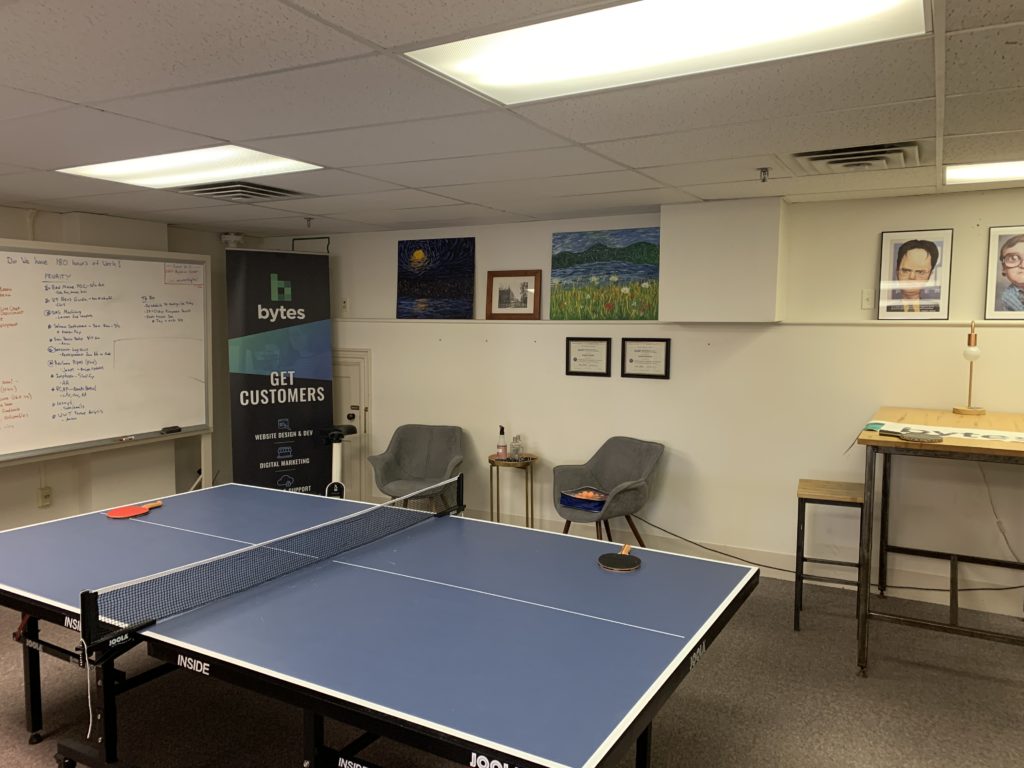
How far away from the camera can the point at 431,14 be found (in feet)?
5.75

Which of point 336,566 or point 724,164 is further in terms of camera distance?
point 724,164

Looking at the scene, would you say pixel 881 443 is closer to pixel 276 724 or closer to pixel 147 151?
pixel 276 724

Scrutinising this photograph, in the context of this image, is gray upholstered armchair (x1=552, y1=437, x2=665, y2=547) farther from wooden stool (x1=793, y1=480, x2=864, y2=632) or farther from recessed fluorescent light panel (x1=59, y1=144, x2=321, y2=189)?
recessed fluorescent light panel (x1=59, y1=144, x2=321, y2=189)

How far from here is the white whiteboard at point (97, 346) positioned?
4.41 meters

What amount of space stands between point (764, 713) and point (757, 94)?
2.47 m

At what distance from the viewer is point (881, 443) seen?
9.88 ft

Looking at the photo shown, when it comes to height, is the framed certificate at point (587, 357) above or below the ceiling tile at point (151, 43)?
below

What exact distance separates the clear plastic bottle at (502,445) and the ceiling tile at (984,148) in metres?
3.23

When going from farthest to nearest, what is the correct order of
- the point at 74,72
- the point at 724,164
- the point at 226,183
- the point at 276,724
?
the point at 226,183
the point at 724,164
the point at 276,724
the point at 74,72

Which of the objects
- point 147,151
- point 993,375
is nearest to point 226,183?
point 147,151

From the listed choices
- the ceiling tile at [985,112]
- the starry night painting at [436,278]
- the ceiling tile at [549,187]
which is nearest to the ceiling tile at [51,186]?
the ceiling tile at [985,112]

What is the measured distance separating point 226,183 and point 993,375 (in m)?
4.39

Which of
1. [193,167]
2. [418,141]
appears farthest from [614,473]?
[193,167]

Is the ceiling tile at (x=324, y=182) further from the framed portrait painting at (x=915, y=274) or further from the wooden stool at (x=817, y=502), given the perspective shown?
the framed portrait painting at (x=915, y=274)
